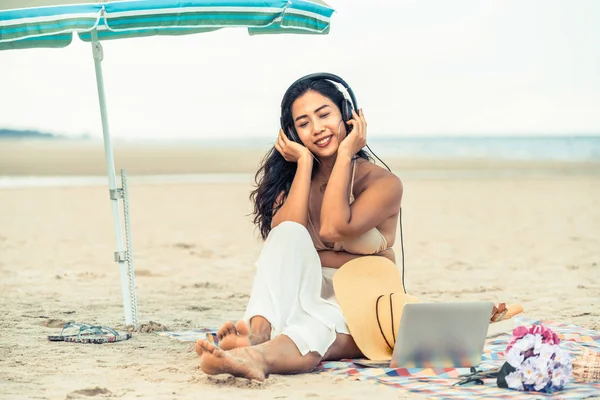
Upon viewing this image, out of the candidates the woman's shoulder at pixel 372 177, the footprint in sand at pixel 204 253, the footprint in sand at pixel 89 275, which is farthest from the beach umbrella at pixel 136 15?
the footprint in sand at pixel 204 253

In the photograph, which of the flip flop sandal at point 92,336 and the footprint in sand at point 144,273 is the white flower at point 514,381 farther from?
the footprint in sand at point 144,273

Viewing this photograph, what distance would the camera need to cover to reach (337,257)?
4684mm

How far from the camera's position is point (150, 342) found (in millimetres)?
5273

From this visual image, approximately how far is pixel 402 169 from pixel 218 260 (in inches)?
655

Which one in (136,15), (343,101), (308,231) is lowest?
(308,231)

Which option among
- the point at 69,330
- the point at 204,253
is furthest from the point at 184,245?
the point at 69,330

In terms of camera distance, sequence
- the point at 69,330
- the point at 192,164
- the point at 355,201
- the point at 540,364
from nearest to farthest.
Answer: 1. the point at 540,364
2. the point at 355,201
3. the point at 69,330
4. the point at 192,164

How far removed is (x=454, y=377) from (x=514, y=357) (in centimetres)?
42

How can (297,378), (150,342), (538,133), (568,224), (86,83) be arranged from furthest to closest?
1. (538,133)
2. (86,83)
3. (568,224)
4. (150,342)
5. (297,378)

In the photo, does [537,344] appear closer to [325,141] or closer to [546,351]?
[546,351]

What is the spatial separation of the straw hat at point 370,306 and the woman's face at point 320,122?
634mm

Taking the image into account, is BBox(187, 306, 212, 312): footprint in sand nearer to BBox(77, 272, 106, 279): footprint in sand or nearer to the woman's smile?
A: BBox(77, 272, 106, 279): footprint in sand

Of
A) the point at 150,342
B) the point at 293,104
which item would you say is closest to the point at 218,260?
the point at 150,342

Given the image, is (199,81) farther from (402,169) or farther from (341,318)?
(341,318)
